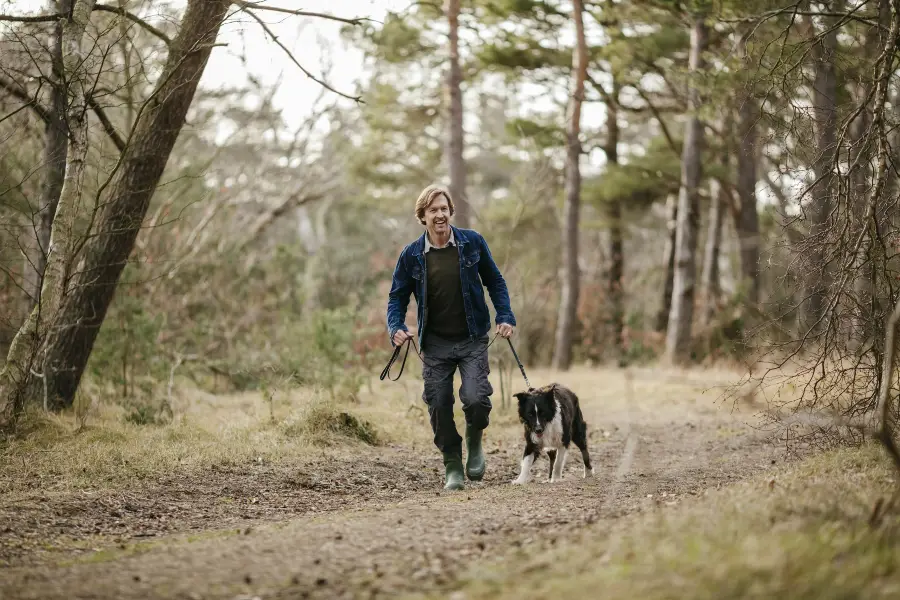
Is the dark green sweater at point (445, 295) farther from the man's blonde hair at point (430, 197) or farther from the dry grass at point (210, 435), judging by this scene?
the dry grass at point (210, 435)

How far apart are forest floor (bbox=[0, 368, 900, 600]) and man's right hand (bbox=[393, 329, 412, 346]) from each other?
1197mm

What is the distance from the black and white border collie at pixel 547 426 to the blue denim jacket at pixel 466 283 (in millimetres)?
850

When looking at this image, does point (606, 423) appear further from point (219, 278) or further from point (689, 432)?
point (219, 278)

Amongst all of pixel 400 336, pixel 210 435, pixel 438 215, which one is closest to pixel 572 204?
pixel 210 435

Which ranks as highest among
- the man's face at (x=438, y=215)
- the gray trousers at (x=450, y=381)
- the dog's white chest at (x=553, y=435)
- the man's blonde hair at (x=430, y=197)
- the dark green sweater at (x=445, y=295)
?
the man's blonde hair at (x=430, y=197)

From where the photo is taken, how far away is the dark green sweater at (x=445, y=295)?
23.3 feet

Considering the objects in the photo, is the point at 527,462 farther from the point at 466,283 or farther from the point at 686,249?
the point at 686,249

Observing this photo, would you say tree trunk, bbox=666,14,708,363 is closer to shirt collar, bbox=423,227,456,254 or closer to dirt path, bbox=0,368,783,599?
dirt path, bbox=0,368,783,599

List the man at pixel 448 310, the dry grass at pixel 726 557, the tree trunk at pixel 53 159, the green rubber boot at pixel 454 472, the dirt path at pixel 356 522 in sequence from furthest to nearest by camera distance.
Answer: the tree trunk at pixel 53 159 < the green rubber boot at pixel 454 472 < the man at pixel 448 310 < the dirt path at pixel 356 522 < the dry grass at pixel 726 557

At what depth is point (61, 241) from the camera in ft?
26.2

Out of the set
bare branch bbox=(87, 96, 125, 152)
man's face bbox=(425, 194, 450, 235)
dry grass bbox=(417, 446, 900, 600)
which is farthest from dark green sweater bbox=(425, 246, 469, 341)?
bare branch bbox=(87, 96, 125, 152)

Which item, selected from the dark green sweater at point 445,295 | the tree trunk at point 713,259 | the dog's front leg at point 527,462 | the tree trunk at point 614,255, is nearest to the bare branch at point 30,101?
the dark green sweater at point 445,295

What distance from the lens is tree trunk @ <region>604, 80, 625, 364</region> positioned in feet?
79.8

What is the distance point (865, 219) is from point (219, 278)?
12860mm
